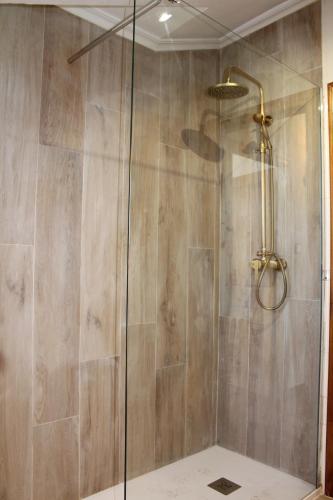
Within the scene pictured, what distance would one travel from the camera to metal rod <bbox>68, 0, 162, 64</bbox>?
1411 mm

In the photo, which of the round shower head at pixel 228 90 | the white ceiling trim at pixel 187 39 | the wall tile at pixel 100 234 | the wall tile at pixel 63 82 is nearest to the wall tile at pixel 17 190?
the wall tile at pixel 63 82

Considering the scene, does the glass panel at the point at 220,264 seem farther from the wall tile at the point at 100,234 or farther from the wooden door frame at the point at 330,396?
the wall tile at the point at 100,234

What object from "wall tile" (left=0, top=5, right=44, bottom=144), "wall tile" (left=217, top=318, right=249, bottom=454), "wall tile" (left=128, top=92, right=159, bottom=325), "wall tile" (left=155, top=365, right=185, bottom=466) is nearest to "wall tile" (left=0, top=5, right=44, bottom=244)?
"wall tile" (left=0, top=5, right=44, bottom=144)

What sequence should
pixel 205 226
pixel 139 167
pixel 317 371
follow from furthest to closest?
1. pixel 317 371
2. pixel 205 226
3. pixel 139 167

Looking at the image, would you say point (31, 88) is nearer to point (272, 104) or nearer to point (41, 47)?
point (41, 47)

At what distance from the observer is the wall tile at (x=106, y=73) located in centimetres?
193

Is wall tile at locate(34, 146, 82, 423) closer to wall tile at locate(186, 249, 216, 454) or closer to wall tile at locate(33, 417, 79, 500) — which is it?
wall tile at locate(33, 417, 79, 500)

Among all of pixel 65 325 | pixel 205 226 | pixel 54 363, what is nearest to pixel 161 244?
pixel 205 226

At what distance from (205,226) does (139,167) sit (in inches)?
15.6

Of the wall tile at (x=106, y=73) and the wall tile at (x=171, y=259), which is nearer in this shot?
the wall tile at (x=171, y=259)

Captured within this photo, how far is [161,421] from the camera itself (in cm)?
149

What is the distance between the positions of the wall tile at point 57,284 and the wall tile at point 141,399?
0.52 m

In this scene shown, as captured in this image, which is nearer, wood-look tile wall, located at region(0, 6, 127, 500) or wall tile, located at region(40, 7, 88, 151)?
wood-look tile wall, located at region(0, 6, 127, 500)

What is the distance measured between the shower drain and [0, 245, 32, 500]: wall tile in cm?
78
